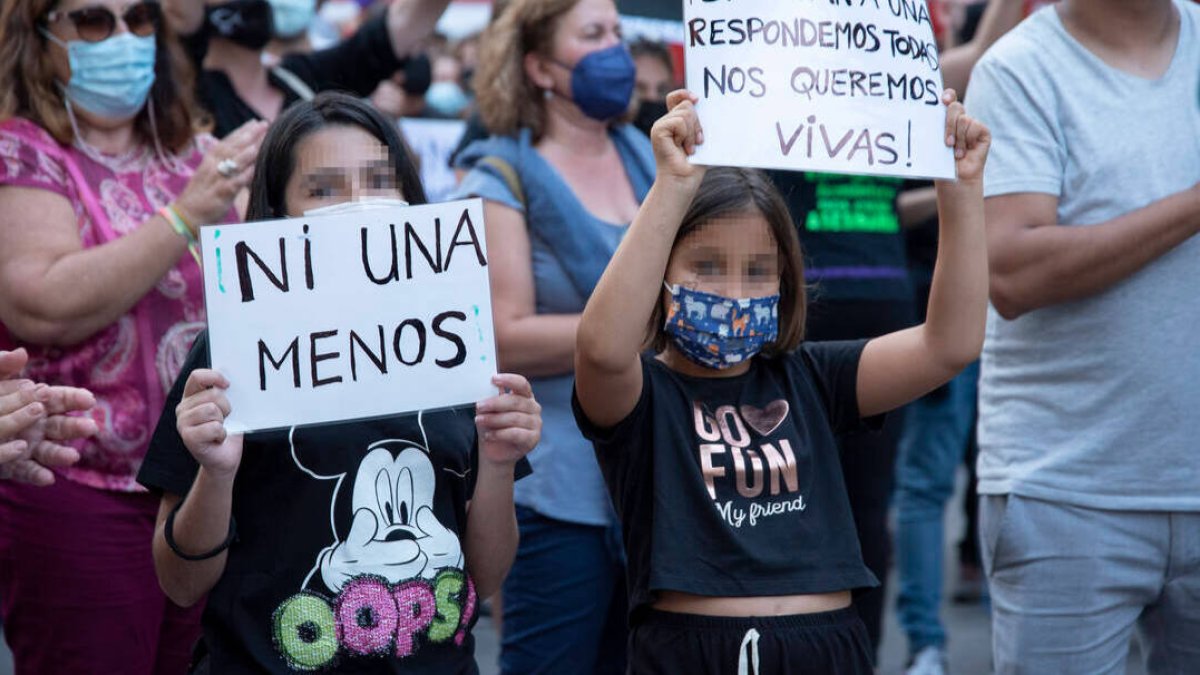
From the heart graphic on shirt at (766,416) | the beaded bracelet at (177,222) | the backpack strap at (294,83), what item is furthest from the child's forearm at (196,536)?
the backpack strap at (294,83)

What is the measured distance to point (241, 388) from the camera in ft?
7.84

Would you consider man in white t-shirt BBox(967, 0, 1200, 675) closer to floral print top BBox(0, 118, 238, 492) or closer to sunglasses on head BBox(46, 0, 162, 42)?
floral print top BBox(0, 118, 238, 492)

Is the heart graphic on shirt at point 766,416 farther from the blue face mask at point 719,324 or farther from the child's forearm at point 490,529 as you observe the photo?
the child's forearm at point 490,529

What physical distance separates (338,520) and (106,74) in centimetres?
136

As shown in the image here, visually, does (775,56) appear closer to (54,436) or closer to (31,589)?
(54,436)

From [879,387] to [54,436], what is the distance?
4.98 feet

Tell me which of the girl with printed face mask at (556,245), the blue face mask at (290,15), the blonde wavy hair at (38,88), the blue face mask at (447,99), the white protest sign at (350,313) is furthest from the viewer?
the blue face mask at (447,99)

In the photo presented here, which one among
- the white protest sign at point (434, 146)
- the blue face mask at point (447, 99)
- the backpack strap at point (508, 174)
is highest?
the blue face mask at point (447, 99)

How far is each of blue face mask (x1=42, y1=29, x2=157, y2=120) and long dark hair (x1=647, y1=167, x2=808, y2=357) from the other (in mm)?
1350

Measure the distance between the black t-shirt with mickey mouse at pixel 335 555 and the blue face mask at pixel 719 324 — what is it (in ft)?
1.63

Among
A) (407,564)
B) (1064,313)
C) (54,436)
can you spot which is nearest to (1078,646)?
(1064,313)

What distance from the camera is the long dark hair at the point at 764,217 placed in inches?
110

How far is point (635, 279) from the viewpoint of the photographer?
2525 mm

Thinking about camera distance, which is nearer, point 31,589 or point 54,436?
point 54,436
